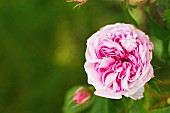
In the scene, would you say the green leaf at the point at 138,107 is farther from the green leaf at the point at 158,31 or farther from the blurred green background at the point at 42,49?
the blurred green background at the point at 42,49

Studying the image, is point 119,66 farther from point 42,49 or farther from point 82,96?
point 42,49

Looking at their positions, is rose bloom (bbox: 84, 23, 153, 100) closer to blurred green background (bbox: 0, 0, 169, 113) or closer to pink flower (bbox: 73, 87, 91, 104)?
pink flower (bbox: 73, 87, 91, 104)

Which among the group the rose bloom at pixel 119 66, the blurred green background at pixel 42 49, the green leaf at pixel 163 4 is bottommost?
the blurred green background at pixel 42 49

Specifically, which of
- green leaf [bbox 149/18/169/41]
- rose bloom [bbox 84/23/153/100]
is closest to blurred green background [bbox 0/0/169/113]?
green leaf [bbox 149/18/169/41]

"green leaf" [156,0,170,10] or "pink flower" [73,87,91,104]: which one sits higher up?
"green leaf" [156,0,170,10]

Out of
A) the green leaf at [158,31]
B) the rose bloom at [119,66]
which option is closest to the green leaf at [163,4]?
the green leaf at [158,31]

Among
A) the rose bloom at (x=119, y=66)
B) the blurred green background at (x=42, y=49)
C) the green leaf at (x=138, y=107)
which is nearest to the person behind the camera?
the rose bloom at (x=119, y=66)
